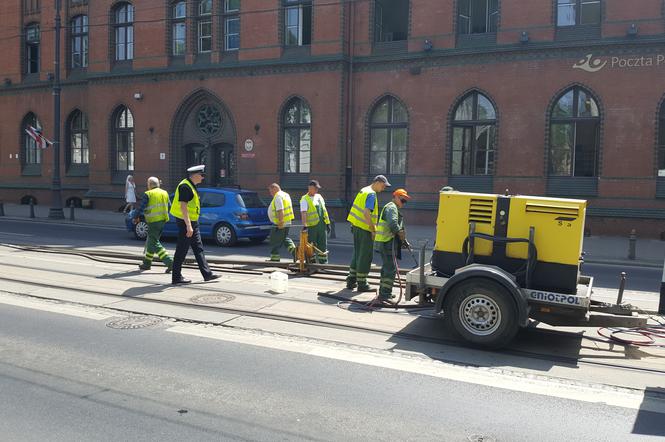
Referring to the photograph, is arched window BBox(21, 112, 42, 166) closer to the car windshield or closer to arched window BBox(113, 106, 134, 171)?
arched window BBox(113, 106, 134, 171)

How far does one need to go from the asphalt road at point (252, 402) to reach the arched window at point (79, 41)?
2719 centimetres

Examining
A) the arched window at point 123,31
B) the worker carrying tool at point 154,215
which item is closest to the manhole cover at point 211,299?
the worker carrying tool at point 154,215

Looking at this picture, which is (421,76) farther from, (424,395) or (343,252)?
(424,395)

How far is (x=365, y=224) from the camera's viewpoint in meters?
8.82

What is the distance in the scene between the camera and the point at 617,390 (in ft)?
17.1

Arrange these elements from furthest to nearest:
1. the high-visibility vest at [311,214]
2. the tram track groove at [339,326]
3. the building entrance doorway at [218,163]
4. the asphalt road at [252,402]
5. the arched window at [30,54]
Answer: the arched window at [30,54], the building entrance doorway at [218,163], the high-visibility vest at [311,214], the tram track groove at [339,326], the asphalt road at [252,402]

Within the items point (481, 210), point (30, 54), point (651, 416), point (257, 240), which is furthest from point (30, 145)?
point (651, 416)

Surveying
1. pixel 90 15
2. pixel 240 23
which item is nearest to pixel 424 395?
pixel 240 23

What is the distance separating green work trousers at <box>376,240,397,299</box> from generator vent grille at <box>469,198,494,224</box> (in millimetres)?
1813

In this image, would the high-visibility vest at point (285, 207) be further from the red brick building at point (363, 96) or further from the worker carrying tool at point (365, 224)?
the red brick building at point (363, 96)

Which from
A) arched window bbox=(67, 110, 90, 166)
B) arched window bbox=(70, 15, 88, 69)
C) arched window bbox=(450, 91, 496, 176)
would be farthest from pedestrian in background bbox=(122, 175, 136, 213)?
arched window bbox=(450, 91, 496, 176)

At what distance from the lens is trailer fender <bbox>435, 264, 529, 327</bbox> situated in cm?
609

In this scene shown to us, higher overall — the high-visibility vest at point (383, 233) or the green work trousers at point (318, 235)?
the high-visibility vest at point (383, 233)

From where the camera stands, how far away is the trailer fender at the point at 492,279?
6090mm
